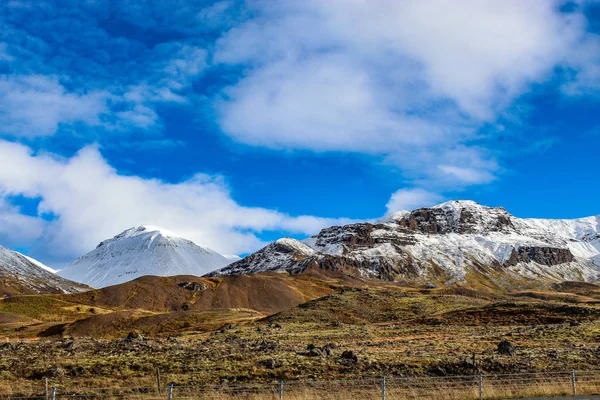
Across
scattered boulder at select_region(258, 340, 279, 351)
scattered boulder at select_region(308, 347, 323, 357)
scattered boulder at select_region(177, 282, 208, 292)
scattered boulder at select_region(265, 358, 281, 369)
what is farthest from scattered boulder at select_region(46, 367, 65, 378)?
scattered boulder at select_region(177, 282, 208, 292)

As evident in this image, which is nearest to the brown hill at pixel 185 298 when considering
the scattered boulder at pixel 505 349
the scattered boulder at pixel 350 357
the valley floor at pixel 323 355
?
the valley floor at pixel 323 355

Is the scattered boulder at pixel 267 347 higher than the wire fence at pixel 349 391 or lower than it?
higher

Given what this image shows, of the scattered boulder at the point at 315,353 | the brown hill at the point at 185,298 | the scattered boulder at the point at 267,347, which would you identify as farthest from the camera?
the brown hill at the point at 185,298

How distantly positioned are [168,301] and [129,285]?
2012 cm

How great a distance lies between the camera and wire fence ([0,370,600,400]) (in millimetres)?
29453

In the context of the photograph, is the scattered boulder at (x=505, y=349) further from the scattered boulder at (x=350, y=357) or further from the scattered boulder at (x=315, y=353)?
the scattered boulder at (x=315, y=353)

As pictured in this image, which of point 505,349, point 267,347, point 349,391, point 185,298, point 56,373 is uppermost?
point 185,298

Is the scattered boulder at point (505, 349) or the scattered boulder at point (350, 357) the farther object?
the scattered boulder at point (505, 349)

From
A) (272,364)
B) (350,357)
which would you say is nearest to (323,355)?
(350,357)

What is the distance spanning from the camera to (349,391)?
31.5 m

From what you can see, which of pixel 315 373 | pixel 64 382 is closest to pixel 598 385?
pixel 315 373

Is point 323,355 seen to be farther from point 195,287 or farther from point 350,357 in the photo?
point 195,287

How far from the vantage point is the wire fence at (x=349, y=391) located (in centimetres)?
2945

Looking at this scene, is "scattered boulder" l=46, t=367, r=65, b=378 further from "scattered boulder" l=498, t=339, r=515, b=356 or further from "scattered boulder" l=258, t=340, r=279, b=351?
"scattered boulder" l=498, t=339, r=515, b=356
